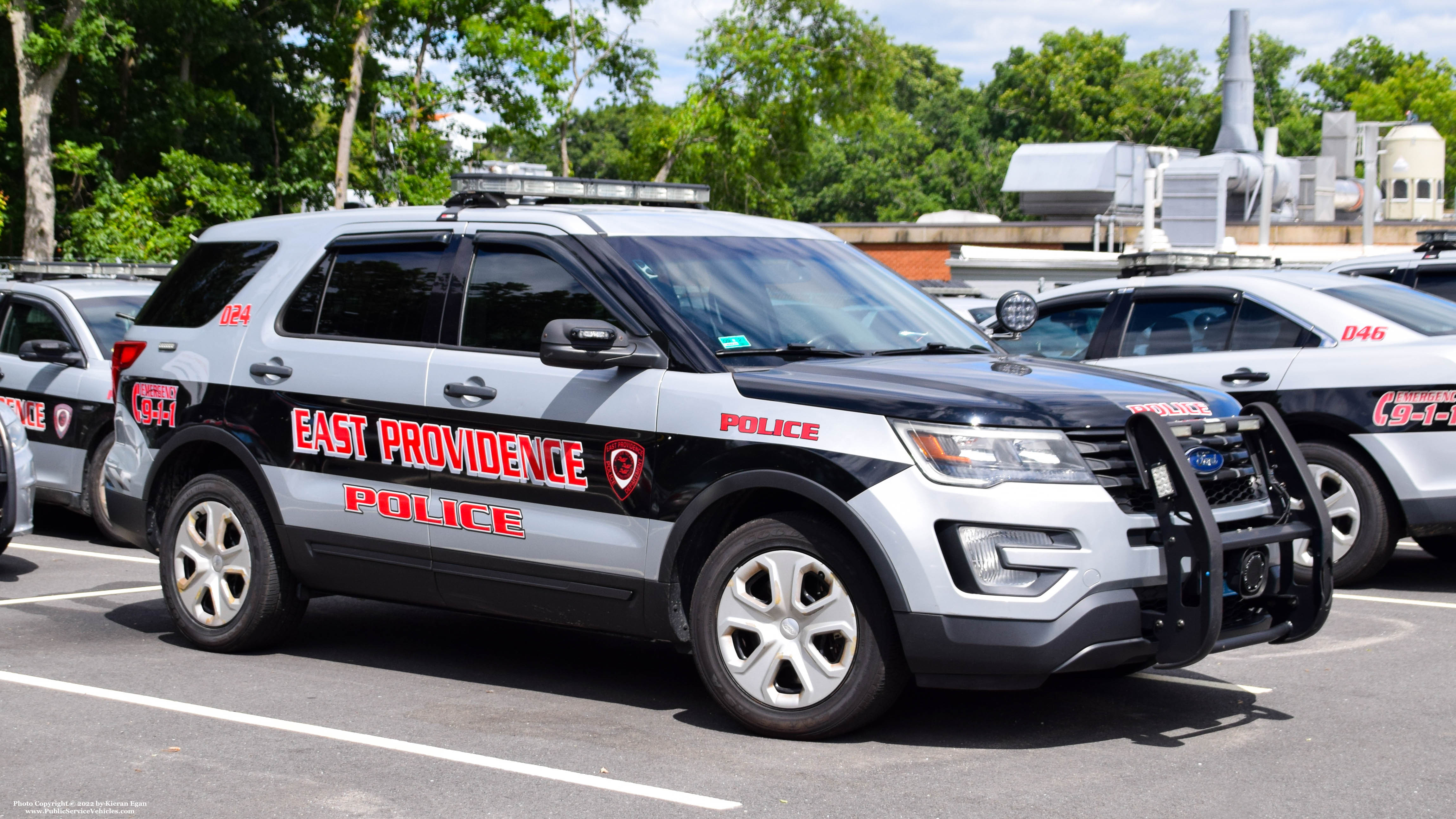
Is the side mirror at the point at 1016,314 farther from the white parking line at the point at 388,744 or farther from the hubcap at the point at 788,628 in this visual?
the white parking line at the point at 388,744

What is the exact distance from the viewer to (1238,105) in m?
39.5

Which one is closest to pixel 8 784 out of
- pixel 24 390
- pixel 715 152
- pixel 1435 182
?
pixel 24 390

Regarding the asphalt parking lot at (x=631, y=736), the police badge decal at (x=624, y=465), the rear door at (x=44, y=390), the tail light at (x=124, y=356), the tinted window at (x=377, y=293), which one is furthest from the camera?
the rear door at (x=44, y=390)

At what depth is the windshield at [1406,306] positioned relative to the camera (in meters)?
8.44

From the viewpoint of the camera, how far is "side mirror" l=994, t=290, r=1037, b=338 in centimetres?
751

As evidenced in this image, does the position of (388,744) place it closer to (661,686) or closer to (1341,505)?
(661,686)

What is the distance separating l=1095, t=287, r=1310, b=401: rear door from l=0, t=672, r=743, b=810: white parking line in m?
4.63

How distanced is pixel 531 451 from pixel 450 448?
41 cm

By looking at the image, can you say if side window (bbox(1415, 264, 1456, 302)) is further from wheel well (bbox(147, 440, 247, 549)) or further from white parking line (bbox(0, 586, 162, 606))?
white parking line (bbox(0, 586, 162, 606))

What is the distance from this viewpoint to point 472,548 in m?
6.06

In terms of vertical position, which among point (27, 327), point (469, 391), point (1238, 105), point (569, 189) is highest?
point (1238, 105)

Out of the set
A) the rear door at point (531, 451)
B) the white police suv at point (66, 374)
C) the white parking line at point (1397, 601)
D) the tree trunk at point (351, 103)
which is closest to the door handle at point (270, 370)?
the rear door at point (531, 451)

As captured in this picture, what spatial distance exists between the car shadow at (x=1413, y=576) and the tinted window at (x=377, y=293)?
5290 millimetres

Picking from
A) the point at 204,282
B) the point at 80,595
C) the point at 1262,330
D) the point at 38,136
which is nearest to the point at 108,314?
the point at 80,595
